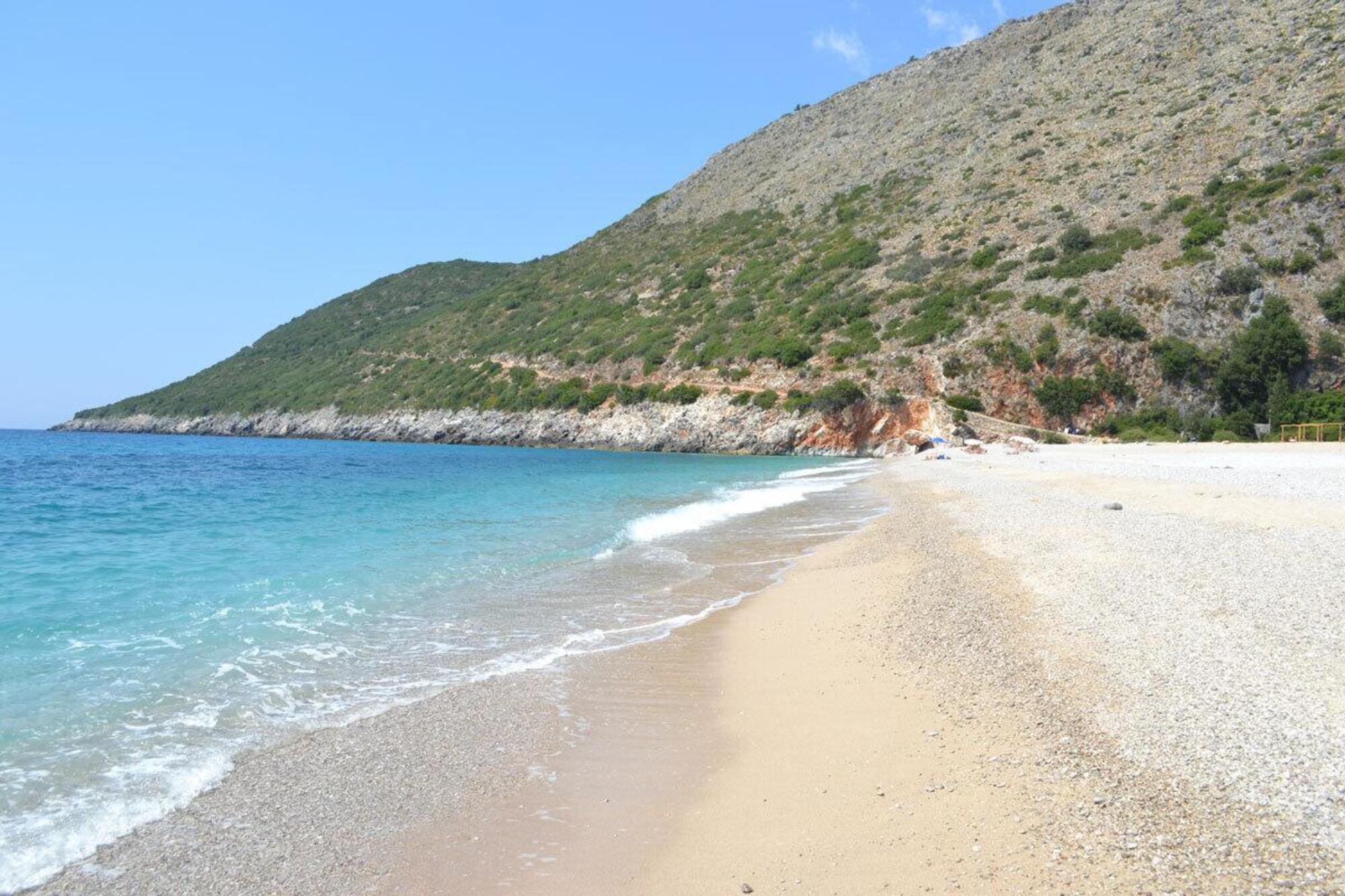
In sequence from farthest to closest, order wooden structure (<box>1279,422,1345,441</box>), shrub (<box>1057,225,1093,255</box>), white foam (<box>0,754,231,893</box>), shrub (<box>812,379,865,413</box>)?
shrub (<box>1057,225,1093,255</box>), shrub (<box>812,379,865,413</box>), wooden structure (<box>1279,422,1345,441</box>), white foam (<box>0,754,231,893</box>)

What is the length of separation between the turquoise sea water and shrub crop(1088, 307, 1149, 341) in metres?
22.7

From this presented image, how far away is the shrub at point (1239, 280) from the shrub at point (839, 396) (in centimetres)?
1819

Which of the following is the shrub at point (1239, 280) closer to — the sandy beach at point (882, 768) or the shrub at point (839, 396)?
the shrub at point (839, 396)

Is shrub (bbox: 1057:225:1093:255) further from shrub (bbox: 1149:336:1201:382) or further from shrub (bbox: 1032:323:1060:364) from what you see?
shrub (bbox: 1149:336:1201:382)

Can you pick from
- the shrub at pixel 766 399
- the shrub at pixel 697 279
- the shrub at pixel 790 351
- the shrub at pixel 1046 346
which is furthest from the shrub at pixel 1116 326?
the shrub at pixel 697 279

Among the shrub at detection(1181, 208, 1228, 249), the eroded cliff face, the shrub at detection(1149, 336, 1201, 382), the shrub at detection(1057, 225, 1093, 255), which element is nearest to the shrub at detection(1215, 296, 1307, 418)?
the shrub at detection(1149, 336, 1201, 382)

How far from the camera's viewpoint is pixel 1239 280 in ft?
127

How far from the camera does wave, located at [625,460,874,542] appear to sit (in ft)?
55.0

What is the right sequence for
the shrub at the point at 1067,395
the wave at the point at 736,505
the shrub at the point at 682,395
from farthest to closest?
the shrub at the point at 682,395 < the shrub at the point at 1067,395 < the wave at the point at 736,505

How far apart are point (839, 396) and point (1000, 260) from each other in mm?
15001

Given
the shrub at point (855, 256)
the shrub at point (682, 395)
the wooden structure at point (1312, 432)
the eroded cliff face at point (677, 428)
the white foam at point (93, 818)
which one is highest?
the shrub at point (855, 256)

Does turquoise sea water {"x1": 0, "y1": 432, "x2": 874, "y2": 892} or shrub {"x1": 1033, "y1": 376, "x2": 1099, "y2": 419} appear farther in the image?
shrub {"x1": 1033, "y1": 376, "x2": 1099, "y2": 419}

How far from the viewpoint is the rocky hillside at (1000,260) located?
38.6 m

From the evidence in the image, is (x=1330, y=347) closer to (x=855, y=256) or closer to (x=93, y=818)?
(x=855, y=256)
